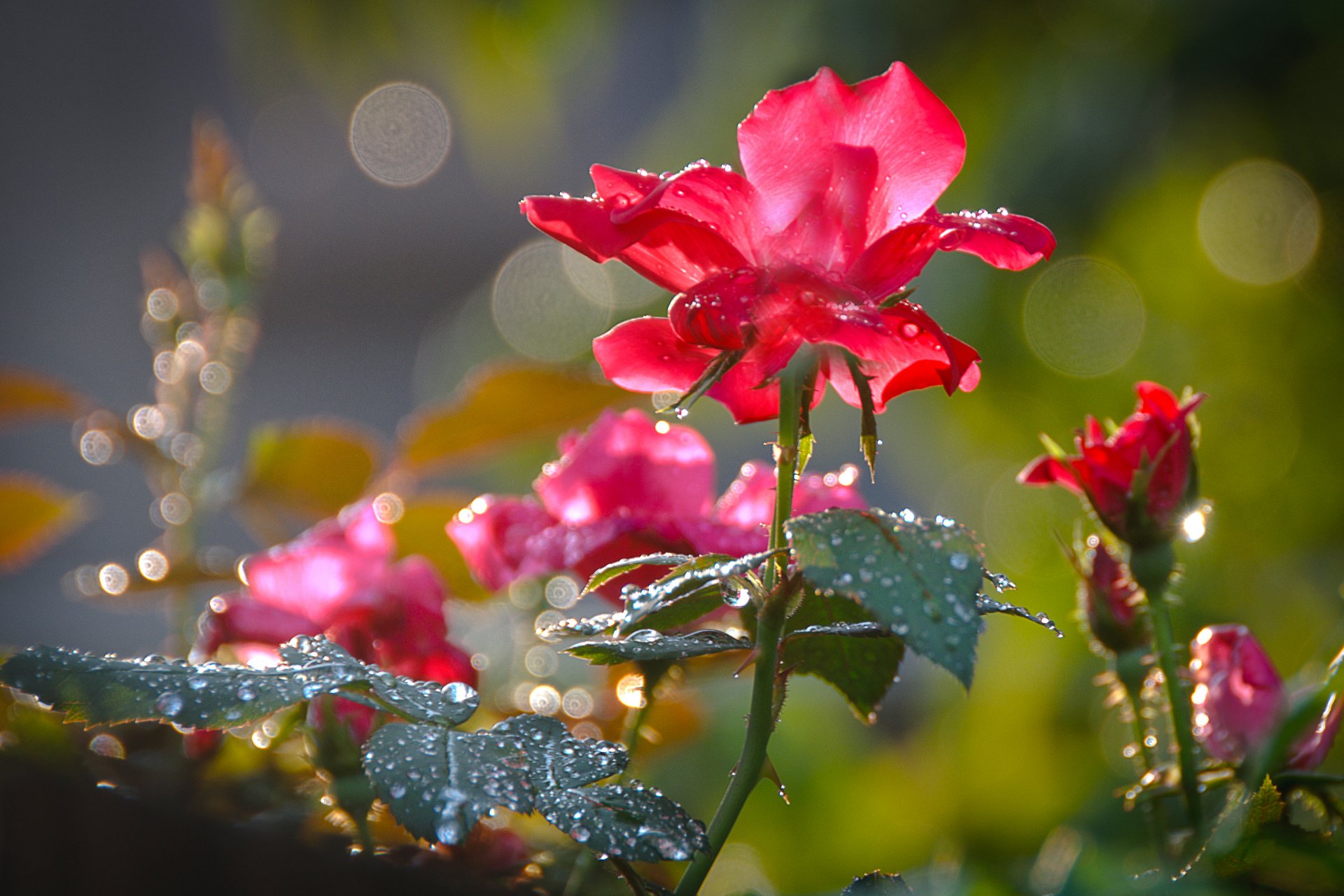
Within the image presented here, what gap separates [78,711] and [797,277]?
6.1 inches

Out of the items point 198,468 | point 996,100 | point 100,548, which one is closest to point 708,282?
point 198,468

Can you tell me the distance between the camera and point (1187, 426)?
0.83ft

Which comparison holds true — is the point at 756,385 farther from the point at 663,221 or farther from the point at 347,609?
the point at 347,609

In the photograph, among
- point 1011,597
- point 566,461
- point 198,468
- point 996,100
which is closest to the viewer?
point 566,461


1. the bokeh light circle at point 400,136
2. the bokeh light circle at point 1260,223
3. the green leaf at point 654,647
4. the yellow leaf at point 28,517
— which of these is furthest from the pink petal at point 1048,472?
the bokeh light circle at point 400,136

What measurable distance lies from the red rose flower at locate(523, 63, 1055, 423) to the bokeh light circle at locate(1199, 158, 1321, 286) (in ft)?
3.97

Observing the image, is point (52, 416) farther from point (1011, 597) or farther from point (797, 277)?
point (1011, 597)

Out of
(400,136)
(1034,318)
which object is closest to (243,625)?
(1034,318)

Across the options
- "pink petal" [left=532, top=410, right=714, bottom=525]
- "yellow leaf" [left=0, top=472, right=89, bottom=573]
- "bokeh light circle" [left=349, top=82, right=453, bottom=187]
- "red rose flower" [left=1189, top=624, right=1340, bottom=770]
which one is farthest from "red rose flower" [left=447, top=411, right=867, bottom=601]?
"bokeh light circle" [left=349, top=82, right=453, bottom=187]

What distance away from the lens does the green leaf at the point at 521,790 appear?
16 centimetres

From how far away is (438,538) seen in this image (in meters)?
0.37

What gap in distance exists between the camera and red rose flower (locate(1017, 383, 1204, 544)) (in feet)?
0.83

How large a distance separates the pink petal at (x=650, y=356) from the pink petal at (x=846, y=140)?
1.5 inches

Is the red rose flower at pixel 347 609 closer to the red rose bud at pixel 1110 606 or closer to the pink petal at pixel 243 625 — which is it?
the pink petal at pixel 243 625
